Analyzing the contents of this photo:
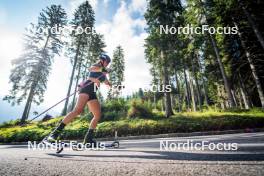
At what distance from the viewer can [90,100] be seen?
190 inches

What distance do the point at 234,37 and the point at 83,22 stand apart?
2473 cm

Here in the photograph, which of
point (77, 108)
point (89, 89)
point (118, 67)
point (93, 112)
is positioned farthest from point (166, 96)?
point (118, 67)

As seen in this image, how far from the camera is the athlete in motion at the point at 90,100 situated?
4.59 metres

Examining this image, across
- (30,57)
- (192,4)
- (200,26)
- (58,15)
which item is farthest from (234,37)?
(30,57)

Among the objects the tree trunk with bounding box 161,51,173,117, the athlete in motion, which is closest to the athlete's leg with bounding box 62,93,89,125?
the athlete in motion

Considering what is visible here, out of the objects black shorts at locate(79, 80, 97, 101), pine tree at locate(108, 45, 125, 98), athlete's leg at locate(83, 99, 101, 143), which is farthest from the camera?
pine tree at locate(108, 45, 125, 98)

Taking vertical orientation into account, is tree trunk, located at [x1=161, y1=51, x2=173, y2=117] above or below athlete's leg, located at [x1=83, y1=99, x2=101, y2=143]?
above

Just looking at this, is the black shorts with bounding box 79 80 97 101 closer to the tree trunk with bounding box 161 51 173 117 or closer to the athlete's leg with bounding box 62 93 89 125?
the athlete's leg with bounding box 62 93 89 125

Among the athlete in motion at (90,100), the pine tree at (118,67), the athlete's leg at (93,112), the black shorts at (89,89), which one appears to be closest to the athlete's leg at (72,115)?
the athlete in motion at (90,100)

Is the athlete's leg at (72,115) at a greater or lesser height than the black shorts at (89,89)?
lesser

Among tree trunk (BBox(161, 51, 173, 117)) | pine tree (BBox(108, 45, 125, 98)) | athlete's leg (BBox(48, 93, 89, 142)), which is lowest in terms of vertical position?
athlete's leg (BBox(48, 93, 89, 142))

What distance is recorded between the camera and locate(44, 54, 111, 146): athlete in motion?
4594 millimetres

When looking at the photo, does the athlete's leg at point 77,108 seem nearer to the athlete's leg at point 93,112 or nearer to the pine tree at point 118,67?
the athlete's leg at point 93,112

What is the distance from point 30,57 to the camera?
29.7m
